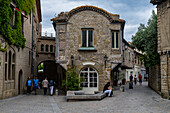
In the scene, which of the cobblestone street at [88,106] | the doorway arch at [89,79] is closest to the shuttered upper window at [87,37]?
the doorway arch at [89,79]

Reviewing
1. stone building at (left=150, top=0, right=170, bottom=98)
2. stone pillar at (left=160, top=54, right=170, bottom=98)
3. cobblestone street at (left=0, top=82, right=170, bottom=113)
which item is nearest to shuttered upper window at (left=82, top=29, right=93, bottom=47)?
stone building at (left=150, top=0, right=170, bottom=98)

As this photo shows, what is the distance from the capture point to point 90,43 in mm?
20328

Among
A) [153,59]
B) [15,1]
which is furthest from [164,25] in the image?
[15,1]

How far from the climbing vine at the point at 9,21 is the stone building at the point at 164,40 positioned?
1030 cm

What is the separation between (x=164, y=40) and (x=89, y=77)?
306 inches

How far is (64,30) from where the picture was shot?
20359 millimetres

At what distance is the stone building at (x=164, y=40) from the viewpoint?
48.7ft

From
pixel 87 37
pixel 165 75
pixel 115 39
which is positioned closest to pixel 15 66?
pixel 87 37

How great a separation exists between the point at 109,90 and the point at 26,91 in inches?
326

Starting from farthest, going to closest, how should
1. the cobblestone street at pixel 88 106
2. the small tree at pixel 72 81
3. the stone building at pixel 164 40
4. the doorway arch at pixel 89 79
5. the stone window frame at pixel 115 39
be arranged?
the stone window frame at pixel 115 39 → the doorway arch at pixel 89 79 → the small tree at pixel 72 81 → the stone building at pixel 164 40 → the cobblestone street at pixel 88 106

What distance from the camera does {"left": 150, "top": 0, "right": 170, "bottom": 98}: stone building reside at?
14836 mm

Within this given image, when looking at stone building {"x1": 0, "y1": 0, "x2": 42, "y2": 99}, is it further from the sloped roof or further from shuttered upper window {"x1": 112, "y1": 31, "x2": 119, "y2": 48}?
shuttered upper window {"x1": 112, "y1": 31, "x2": 119, "y2": 48}

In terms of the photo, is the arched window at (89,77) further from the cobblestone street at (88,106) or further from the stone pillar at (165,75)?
the stone pillar at (165,75)

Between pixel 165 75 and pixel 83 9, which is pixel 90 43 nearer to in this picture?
pixel 83 9
